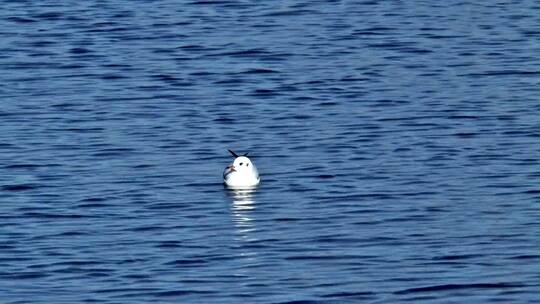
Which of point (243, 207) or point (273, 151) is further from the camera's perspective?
point (273, 151)

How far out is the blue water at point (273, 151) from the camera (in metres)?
22.5

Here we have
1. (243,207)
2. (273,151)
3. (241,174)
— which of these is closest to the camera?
(243,207)

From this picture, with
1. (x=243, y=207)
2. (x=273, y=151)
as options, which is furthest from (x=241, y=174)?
(x=273, y=151)

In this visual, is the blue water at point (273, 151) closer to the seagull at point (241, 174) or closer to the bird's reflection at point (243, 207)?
the bird's reflection at point (243, 207)

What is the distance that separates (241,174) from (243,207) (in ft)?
2.67

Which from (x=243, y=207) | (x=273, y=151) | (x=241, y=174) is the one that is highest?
(x=241, y=174)

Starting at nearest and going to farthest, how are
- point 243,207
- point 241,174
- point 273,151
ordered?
point 243,207 → point 241,174 → point 273,151

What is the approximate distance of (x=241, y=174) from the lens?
89.1 ft

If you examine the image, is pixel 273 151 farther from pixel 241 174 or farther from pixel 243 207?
pixel 243 207

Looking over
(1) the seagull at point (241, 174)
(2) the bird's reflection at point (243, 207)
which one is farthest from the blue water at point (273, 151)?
(1) the seagull at point (241, 174)

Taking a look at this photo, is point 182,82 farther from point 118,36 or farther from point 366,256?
point 366,256

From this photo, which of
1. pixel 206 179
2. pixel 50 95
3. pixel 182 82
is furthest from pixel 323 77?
pixel 206 179

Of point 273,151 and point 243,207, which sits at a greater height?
point 243,207

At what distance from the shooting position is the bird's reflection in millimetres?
25094
